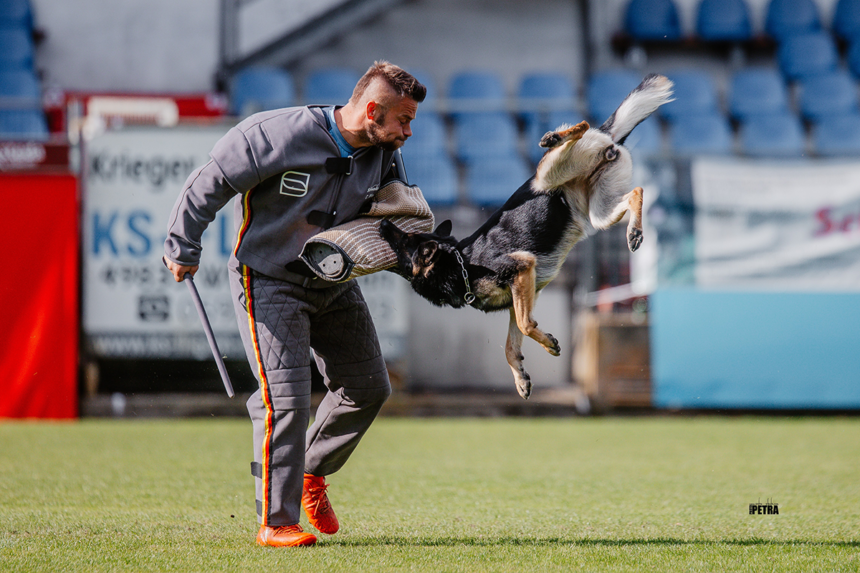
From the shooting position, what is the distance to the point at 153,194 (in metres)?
7.29

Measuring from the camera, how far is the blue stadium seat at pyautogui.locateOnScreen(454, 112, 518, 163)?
29.7 feet

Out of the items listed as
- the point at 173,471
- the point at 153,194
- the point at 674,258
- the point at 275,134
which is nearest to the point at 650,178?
the point at 674,258

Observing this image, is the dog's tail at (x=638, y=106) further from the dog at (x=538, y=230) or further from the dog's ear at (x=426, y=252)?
the dog's ear at (x=426, y=252)

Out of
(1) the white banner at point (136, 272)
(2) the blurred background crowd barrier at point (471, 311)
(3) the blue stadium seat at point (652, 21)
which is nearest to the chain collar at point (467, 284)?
(2) the blurred background crowd barrier at point (471, 311)

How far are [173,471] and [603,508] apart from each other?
2350mm

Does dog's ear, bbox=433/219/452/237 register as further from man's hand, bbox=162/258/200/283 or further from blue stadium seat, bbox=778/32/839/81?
blue stadium seat, bbox=778/32/839/81

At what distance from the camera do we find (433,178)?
8.15 m

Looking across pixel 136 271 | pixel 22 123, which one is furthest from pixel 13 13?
pixel 136 271

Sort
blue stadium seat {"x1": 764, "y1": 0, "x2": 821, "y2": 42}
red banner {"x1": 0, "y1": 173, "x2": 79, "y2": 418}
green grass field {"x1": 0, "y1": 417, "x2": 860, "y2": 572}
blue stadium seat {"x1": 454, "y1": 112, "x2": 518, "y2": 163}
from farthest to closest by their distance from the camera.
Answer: blue stadium seat {"x1": 764, "y1": 0, "x2": 821, "y2": 42} < blue stadium seat {"x1": 454, "y1": 112, "x2": 518, "y2": 163} < red banner {"x1": 0, "y1": 173, "x2": 79, "y2": 418} < green grass field {"x1": 0, "y1": 417, "x2": 860, "y2": 572}

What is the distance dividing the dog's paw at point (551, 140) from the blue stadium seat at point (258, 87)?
7.80 m

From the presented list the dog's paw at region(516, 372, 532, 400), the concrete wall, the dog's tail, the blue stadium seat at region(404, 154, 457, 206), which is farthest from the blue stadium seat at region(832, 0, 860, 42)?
the dog's paw at region(516, 372, 532, 400)

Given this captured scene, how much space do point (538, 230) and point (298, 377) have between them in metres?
1.02

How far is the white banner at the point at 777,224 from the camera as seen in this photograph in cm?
744

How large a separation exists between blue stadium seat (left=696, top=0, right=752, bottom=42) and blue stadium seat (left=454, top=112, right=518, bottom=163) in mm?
3608
